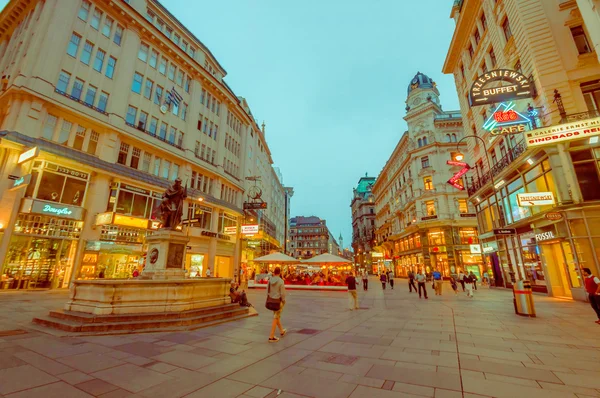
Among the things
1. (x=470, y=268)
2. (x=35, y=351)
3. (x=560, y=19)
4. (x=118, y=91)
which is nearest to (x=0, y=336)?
(x=35, y=351)

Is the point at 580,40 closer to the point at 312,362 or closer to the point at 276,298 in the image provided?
the point at 276,298

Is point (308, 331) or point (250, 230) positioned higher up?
point (250, 230)

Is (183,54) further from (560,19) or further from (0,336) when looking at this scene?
(560,19)

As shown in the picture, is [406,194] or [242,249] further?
[406,194]

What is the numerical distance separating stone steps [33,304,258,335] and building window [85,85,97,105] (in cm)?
1809

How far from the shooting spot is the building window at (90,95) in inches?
781

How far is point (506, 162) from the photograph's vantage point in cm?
1900

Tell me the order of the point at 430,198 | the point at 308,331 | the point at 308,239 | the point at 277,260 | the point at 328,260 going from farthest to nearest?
the point at 308,239
the point at 430,198
the point at 277,260
the point at 328,260
the point at 308,331

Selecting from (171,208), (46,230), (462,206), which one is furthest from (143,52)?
(462,206)

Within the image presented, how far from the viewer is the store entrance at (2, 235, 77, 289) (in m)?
15.8

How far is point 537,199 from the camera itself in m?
14.6

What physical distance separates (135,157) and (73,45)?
8.78m

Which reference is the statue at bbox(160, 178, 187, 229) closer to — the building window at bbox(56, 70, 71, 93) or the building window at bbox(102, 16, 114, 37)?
the building window at bbox(56, 70, 71, 93)

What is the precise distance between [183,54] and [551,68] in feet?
99.6
